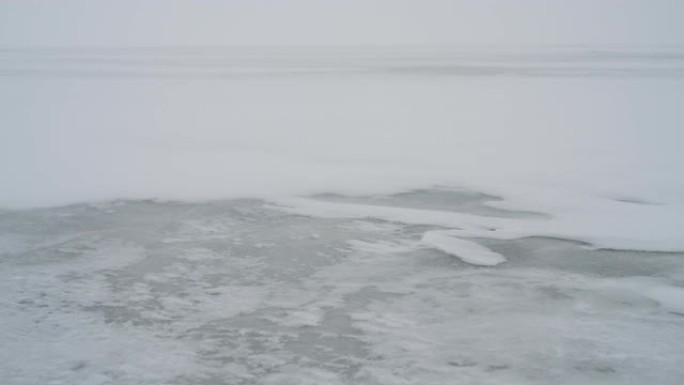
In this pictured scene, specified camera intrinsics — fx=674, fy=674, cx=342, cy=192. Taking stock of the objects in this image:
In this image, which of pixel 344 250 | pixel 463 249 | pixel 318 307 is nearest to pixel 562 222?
pixel 463 249

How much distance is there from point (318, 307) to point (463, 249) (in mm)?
1459

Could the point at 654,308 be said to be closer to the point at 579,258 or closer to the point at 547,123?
the point at 579,258

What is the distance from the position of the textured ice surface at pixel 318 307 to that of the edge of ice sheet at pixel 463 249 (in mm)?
92

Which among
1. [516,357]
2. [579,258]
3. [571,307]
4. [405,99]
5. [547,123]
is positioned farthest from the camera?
[405,99]

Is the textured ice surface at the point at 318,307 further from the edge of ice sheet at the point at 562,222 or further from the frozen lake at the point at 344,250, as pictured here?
the edge of ice sheet at the point at 562,222

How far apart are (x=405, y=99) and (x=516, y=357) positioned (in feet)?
36.7

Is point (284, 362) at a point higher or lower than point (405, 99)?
lower

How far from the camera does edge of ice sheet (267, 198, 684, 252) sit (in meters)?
5.18

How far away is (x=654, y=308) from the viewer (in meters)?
3.95

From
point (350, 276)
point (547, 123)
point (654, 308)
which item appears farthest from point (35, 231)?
point (547, 123)

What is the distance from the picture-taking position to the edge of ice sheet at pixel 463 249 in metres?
4.73

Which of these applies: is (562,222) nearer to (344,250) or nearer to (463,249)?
(463,249)

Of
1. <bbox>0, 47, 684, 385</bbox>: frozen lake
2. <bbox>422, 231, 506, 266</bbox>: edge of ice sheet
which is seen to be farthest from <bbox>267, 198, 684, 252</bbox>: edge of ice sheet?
<bbox>422, 231, 506, 266</bbox>: edge of ice sheet

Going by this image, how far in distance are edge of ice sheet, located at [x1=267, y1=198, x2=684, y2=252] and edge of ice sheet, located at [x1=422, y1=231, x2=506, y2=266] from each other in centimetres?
14
